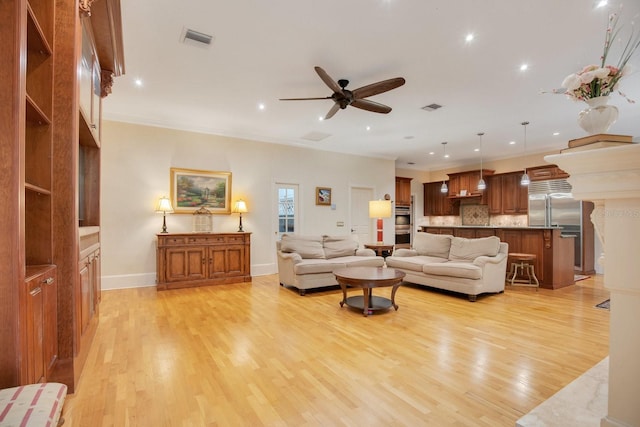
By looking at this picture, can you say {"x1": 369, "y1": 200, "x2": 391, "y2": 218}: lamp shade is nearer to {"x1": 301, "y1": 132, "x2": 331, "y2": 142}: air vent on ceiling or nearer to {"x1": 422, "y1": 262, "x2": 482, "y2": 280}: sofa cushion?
{"x1": 422, "y1": 262, "x2": 482, "y2": 280}: sofa cushion

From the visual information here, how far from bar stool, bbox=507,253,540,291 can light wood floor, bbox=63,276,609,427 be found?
1.08 meters

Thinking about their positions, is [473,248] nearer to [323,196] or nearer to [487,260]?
[487,260]

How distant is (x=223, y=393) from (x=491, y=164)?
362 inches

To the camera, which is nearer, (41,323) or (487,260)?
(41,323)

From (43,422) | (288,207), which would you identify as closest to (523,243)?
(288,207)

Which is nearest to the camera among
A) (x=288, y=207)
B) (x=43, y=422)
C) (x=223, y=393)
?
(x=43, y=422)

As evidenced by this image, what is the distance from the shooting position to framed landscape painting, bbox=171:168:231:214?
229 inches

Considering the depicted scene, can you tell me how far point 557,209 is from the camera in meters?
7.34

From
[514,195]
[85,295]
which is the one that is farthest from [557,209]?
[85,295]

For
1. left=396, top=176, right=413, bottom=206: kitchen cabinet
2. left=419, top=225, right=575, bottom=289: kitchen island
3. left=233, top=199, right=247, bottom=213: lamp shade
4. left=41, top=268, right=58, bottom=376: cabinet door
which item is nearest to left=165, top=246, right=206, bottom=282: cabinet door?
left=233, top=199, right=247, bottom=213: lamp shade

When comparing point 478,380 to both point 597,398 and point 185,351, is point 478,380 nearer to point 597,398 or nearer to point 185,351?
point 597,398

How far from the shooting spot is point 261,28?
298 cm

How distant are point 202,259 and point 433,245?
13.4ft

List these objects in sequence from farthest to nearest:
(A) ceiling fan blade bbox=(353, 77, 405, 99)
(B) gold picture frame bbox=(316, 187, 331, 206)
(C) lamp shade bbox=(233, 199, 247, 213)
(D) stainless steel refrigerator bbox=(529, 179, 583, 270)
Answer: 1. (B) gold picture frame bbox=(316, 187, 331, 206)
2. (D) stainless steel refrigerator bbox=(529, 179, 583, 270)
3. (C) lamp shade bbox=(233, 199, 247, 213)
4. (A) ceiling fan blade bbox=(353, 77, 405, 99)
